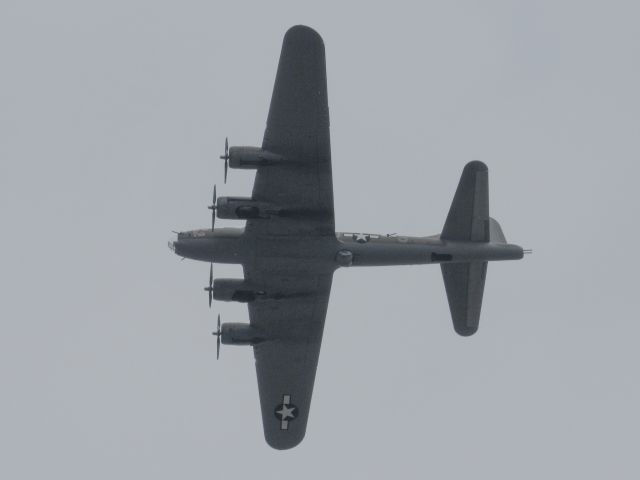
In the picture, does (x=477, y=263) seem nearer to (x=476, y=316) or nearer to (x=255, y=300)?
(x=476, y=316)

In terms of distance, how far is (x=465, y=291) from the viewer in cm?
4047

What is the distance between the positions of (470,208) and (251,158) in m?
8.53

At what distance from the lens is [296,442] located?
43.2m

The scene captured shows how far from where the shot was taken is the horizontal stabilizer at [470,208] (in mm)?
39531

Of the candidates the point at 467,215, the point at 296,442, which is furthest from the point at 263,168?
the point at 296,442

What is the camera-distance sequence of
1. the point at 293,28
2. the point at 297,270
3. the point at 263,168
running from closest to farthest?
1. the point at 293,28
2. the point at 263,168
3. the point at 297,270

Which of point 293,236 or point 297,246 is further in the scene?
point 297,246

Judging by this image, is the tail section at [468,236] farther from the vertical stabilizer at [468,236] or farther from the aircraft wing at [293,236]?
the aircraft wing at [293,236]

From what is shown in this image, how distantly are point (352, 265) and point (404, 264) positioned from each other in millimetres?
1973

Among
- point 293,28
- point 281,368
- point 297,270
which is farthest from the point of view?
point 281,368

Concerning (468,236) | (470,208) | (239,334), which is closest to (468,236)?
(468,236)

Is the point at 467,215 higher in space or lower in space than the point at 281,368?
higher

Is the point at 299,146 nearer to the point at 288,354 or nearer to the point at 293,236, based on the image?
the point at 293,236

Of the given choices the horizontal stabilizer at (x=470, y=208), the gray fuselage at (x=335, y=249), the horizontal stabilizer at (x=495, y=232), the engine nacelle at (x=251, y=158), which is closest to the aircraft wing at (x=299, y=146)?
the engine nacelle at (x=251, y=158)
